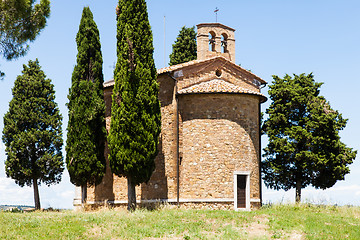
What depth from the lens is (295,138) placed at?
28250 mm

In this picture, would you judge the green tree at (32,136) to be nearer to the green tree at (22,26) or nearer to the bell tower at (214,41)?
the green tree at (22,26)

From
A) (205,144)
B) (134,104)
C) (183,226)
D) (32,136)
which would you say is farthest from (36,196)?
(183,226)

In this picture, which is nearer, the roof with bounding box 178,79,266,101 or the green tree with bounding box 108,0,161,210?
the green tree with bounding box 108,0,161,210

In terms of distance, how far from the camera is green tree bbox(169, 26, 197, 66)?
1441 inches

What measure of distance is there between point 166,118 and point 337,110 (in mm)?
12004

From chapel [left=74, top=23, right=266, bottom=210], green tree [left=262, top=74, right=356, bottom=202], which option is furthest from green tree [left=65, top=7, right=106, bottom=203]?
green tree [left=262, top=74, right=356, bottom=202]

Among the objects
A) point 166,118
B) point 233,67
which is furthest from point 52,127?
point 233,67

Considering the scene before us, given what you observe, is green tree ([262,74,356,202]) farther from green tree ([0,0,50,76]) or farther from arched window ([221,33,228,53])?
green tree ([0,0,50,76])

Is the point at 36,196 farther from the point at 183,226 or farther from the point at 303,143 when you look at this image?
the point at 303,143

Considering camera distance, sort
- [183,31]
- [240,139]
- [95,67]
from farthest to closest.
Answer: [183,31] → [95,67] → [240,139]

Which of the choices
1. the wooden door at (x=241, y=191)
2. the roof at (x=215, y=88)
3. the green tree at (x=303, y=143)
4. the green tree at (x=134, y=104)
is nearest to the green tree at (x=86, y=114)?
the green tree at (x=134, y=104)

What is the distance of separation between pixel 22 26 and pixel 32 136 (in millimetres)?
9206

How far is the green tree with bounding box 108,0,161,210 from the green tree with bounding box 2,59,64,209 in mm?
9041

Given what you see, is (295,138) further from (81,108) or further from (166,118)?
(81,108)
